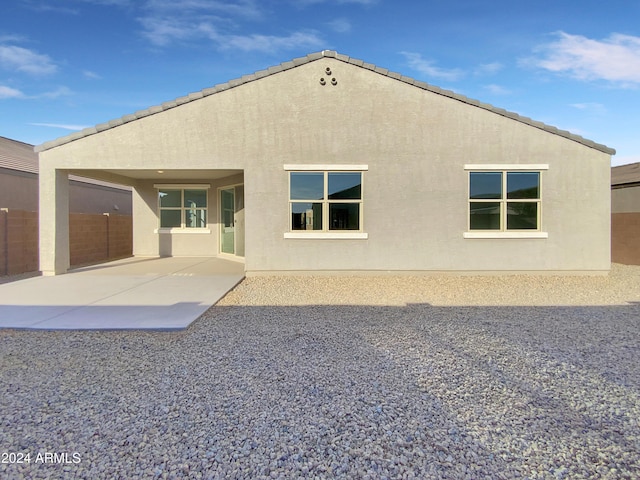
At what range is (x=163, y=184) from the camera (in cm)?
1459

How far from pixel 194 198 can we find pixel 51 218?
5.44m

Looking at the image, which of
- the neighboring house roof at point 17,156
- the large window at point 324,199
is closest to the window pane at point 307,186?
the large window at point 324,199

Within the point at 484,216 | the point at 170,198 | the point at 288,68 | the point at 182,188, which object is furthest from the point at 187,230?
the point at 484,216

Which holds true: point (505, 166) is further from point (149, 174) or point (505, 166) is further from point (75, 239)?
point (75, 239)

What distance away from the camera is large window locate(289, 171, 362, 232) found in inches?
406

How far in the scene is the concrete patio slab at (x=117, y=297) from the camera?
5.75 meters

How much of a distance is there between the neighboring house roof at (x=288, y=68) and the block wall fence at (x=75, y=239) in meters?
2.56

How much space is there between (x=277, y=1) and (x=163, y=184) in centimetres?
783

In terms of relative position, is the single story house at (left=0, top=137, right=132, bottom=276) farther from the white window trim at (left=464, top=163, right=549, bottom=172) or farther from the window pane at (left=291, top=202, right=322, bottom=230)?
the white window trim at (left=464, top=163, right=549, bottom=172)

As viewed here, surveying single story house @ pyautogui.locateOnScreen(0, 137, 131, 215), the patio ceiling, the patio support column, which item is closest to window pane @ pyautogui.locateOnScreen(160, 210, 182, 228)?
the patio ceiling

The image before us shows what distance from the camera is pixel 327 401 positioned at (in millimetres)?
3291

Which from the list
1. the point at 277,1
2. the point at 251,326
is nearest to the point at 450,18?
the point at 277,1

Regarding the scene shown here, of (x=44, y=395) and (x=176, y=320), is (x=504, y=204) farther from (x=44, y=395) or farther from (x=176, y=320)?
(x=44, y=395)

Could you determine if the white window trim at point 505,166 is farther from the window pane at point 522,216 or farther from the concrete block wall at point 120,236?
the concrete block wall at point 120,236
